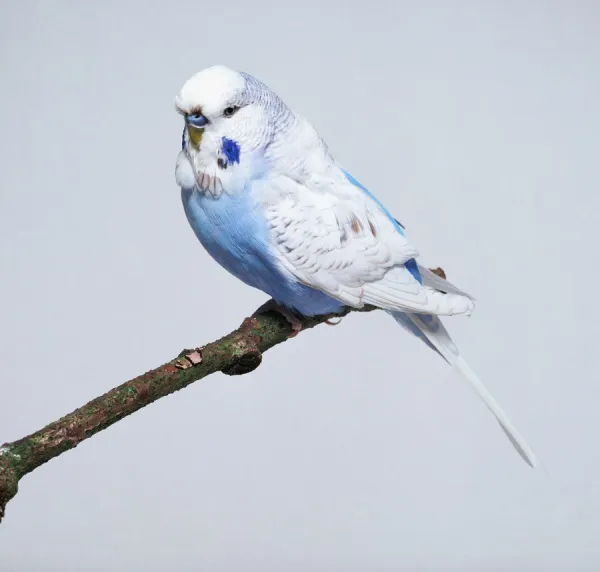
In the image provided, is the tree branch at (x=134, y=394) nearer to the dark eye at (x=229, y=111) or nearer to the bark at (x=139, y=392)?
the bark at (x=139, y=392)

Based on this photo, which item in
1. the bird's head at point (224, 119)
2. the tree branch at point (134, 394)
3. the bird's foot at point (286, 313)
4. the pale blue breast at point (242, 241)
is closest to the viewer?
the tree branch at point (134, 394)

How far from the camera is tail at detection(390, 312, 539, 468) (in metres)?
2.48

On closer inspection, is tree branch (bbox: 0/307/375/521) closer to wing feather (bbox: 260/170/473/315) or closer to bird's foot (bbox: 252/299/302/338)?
bird's foot (bbox: 252/299/302/338)

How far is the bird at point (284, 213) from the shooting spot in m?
2.17

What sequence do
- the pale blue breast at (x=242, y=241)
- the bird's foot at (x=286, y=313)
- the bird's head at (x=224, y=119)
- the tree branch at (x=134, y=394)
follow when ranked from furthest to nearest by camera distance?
the bird's foot at (x=286, y=313) → the pale blue breast at (x=242, y=241) → the bird's head at (x=224, y=119) → the tree branch at (x=134, y=394)

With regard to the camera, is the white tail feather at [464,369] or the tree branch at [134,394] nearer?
the tree branch at [134,394]

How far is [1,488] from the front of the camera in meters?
1.73

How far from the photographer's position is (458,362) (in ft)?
8.32

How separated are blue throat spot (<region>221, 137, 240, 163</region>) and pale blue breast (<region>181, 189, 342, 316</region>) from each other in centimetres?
8

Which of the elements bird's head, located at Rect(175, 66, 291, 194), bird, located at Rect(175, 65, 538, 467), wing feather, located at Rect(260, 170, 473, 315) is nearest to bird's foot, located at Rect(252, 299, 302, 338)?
bird, located at Rect(175, 65, 538, 467)

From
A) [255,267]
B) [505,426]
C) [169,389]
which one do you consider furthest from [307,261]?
[505,426]

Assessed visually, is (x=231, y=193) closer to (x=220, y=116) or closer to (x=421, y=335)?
(x=220, y=116)

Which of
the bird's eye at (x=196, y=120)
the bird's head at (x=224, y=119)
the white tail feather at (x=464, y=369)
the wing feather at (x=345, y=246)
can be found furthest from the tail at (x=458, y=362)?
the bird's eye at (x=196, y=120)

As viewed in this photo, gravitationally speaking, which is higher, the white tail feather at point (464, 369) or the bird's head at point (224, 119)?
the bird's head at point (224, 119)
